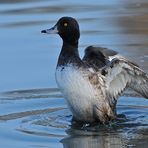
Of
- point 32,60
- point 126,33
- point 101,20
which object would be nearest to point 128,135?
point 32,60

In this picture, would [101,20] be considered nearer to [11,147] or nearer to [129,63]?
[129,63]

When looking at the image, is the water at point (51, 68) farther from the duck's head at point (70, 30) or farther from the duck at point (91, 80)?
the duck's head at point (70, 30)

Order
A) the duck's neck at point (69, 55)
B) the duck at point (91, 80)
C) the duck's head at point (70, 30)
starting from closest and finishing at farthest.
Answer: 1. the duck at point (91, 80)
2. the duck's neck at point (69, 55)
3. the duck's head at point (70, 30)

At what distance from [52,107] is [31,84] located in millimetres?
960

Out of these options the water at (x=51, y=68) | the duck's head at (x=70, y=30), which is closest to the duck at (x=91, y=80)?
the duck's head at (x=70, y=30)

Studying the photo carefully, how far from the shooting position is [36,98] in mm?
11500

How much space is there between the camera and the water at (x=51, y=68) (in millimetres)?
9742

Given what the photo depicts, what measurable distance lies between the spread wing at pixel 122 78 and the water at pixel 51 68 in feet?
1.13

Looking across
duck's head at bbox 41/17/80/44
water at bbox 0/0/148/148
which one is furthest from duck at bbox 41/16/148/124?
water at bbox 0/0/148/148

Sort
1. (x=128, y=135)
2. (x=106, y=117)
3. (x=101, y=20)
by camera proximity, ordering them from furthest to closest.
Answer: (x=101, y=20) < (x=106, y=117) < (x=128, y=135)

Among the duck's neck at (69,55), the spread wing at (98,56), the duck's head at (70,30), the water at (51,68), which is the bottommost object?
the water at (51,68)

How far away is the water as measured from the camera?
974 centimetres

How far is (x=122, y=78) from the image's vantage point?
1043 cm

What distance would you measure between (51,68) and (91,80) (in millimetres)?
2564
